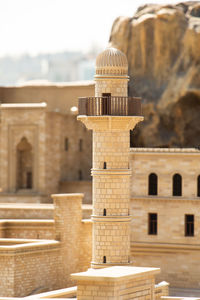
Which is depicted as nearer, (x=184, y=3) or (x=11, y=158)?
(x=11, y=158)

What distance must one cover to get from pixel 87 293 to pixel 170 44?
27.2 m

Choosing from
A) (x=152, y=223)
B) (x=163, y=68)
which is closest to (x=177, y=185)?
(x=152, y=223)

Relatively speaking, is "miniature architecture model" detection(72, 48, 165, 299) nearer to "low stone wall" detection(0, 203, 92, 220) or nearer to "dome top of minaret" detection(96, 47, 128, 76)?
"dome top of minaret" detection(96, 47, 128, 76)

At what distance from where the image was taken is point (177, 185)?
39.5 meters

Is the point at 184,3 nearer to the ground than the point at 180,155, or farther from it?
farther from it

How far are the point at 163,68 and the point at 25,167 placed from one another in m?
9.79

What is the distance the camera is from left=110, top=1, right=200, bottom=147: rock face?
161 feet

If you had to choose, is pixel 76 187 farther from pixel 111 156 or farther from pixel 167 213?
pixel 111 156

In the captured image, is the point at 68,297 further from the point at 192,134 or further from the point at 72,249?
the point at 192,134

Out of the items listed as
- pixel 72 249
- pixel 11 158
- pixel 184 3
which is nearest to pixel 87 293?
pixel 72 249

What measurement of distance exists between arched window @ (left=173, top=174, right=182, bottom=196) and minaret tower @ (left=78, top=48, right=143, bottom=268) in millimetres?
9403

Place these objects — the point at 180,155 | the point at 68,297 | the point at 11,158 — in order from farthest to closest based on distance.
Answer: the point at 11,158
the point at 180,155
the point at 68,297

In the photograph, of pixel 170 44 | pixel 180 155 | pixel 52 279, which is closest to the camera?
pixel 52 279

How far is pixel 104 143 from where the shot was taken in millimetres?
30250
